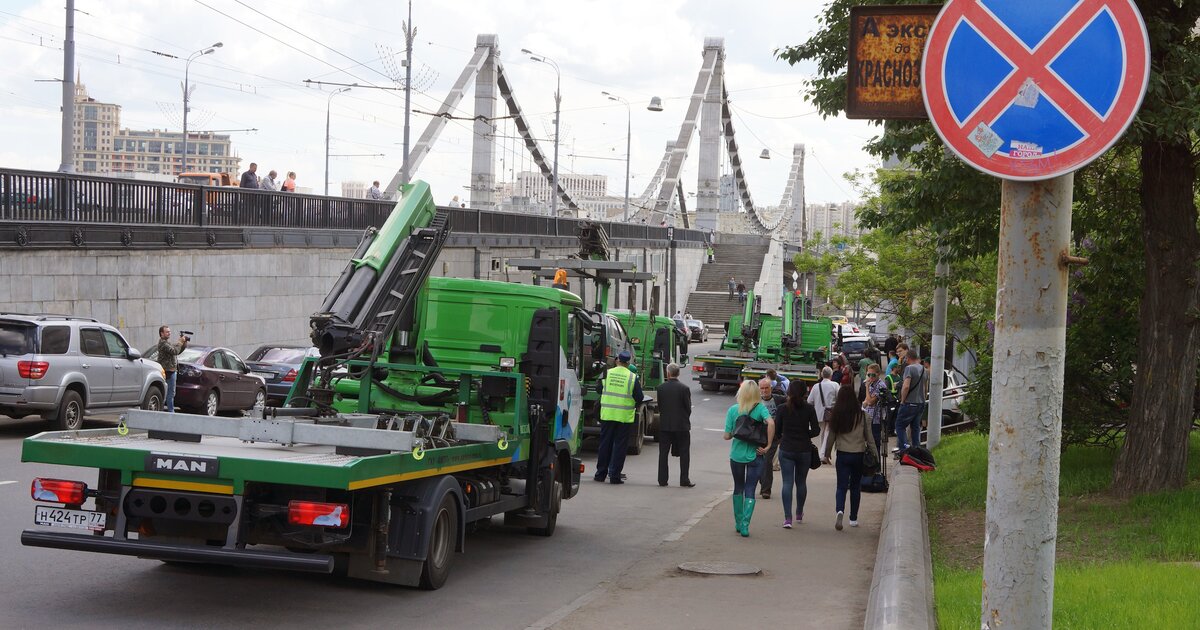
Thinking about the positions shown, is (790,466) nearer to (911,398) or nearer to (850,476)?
(850,476)

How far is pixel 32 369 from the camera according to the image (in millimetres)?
18594

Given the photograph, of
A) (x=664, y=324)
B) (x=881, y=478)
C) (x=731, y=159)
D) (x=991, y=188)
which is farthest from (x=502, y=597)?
(x=731, y=159)

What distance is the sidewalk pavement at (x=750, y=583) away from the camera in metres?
9.17

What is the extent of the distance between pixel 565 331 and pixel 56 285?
51.9 ft

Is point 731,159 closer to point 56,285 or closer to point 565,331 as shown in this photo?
point 56,285

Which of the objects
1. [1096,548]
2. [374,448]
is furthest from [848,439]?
[374,448]

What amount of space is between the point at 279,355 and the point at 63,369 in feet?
26.7

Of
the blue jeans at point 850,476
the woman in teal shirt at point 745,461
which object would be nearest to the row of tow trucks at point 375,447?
the woman in teal shirt at point 745,461

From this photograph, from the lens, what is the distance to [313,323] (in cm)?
991

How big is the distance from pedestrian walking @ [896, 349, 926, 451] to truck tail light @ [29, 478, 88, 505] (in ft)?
47.5

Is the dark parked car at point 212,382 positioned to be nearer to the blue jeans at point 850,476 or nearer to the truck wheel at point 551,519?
the truck wheel at point 551,519

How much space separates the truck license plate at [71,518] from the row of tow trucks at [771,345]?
27075 millimetres

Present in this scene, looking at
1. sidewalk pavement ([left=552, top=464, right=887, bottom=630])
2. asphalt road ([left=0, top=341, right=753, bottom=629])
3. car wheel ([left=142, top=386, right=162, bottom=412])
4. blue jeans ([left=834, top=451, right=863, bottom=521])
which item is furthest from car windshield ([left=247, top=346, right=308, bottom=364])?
blue jeans ([left=834, top=451, right=863, bottom=521])

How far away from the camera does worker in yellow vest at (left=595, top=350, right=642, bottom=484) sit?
1758cm
